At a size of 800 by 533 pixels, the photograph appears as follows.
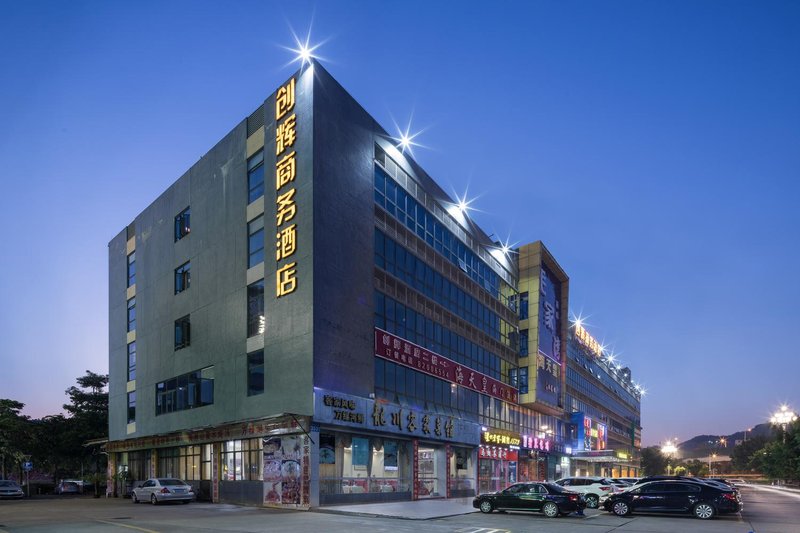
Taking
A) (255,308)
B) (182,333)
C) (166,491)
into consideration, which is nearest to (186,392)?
(182,333)

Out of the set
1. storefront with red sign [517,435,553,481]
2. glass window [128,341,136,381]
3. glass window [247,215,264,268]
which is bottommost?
storefront with red sign [517,435,553,481]

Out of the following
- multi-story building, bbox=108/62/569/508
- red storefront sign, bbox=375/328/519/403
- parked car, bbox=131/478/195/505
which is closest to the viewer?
multi-story building, bbox=108/62/569/508

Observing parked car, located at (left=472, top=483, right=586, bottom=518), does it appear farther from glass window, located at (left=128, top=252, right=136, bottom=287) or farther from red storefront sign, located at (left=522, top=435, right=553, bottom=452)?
glass window, located at (left=128, top=252, right=136, bottom=287)

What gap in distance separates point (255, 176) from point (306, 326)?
1086cm

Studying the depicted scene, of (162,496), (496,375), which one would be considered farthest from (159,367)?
(496,375)

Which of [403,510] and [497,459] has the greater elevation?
[403,510]

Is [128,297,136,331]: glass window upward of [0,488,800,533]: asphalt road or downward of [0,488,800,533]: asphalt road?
upward

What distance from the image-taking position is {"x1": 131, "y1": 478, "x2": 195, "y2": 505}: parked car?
34562mm

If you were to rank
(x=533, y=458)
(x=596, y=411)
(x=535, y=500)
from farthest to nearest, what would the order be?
1. (x=596, y=411)
2. (x=533, y=458)
3. (x=535, y=500)

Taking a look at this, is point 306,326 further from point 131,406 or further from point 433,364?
point 131,406

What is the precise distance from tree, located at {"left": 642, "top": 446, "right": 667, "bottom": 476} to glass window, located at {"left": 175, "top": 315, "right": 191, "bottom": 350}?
11859 cm

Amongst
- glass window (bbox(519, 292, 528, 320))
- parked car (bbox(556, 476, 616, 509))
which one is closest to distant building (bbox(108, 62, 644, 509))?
glass window (bbox(519, 292, 528, 320))

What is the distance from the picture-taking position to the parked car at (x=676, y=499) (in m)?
26.5

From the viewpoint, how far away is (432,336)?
43656 mm
